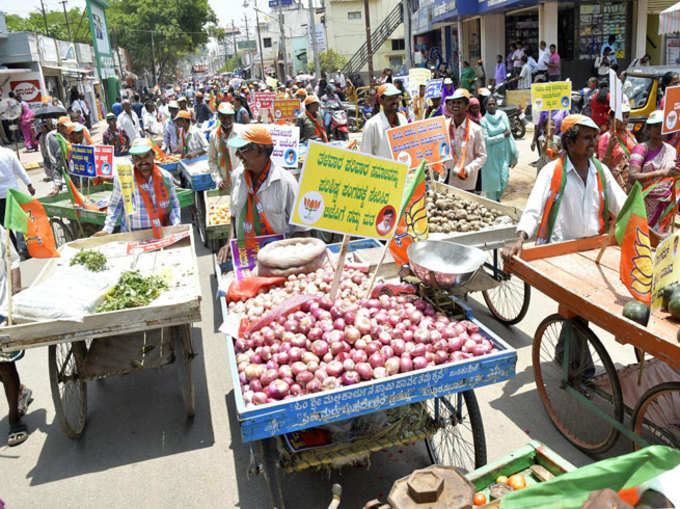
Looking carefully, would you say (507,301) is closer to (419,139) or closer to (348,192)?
(419,139)

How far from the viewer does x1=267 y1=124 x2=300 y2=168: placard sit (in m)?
8.84

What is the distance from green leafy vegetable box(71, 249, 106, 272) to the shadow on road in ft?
4.14

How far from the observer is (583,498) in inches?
74.0

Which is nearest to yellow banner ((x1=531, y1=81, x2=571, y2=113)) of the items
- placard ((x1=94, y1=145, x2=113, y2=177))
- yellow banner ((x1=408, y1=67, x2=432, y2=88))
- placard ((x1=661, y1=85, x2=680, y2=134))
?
placard ((x1=661, y1=85, x2=680, y2=134))

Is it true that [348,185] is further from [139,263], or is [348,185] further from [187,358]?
[139,263]

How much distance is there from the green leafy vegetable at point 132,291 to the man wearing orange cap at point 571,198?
2809 millimetres

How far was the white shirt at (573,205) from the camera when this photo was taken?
444 centimetres

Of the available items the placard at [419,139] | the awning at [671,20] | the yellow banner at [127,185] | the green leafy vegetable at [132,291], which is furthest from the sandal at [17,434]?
the awning at [671,20]

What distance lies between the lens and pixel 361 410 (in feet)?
10.2

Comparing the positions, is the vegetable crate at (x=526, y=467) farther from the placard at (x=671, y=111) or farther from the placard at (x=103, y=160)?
the placard at (x=103, y=160)

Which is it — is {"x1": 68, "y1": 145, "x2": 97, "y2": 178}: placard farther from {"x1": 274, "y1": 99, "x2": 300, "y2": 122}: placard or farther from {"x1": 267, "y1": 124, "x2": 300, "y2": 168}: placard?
{"x1": 274, "y1": 99, "x2": 300, "y2": 122}: placard

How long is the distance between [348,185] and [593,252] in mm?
2148

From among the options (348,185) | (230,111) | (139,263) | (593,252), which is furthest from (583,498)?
(230,111)

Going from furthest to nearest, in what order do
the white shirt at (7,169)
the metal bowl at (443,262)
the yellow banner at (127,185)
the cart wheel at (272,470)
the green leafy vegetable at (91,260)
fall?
the white shirt at (7,169) < the yellow banner at (127,185) < the green leafy vegetable at (91,260) < the metal bowl at (443,262) < the cart wheel at (272,470)
